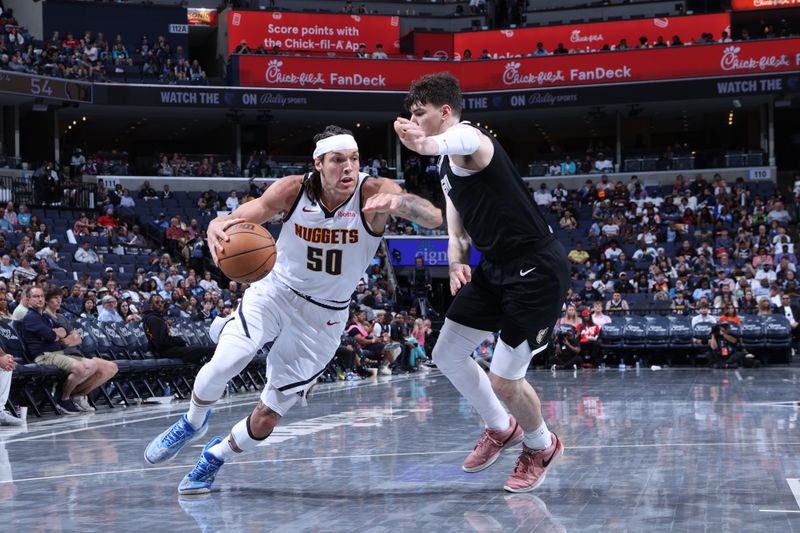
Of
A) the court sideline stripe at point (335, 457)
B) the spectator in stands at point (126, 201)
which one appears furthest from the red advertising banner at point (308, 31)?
the court sideline stripe at point (335, 457)

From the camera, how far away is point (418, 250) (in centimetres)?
3014

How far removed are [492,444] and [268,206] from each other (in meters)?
1.98

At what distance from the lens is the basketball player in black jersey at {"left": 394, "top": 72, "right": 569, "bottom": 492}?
221 inches

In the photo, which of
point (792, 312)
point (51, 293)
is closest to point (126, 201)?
point (51, 293)

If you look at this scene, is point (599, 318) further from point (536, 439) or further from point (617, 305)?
point (536, 439)

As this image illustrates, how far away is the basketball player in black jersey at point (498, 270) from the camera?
5617mm

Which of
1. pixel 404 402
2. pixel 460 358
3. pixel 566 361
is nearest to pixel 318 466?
pixel 460 358

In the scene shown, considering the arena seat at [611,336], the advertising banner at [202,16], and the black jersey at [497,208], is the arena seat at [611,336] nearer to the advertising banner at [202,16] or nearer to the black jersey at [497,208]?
the black jersey at [497,208]

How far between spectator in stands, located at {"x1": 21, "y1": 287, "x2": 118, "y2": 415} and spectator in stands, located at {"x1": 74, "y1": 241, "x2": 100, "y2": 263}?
994 cm

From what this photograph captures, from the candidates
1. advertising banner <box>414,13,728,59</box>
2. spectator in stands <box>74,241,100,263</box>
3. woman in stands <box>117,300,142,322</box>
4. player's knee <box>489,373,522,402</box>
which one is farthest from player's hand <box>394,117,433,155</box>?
advertising banner <box>414,13,728,59</box>

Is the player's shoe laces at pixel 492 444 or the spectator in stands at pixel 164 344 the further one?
the spectator in stands at pixel 164 344

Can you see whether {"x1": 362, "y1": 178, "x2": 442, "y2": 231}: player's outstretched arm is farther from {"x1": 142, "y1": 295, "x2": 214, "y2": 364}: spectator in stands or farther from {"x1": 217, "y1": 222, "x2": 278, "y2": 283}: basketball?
{"x1": 142, "y1": 295, "x2": 214, "y2": 364}: spectator in stands

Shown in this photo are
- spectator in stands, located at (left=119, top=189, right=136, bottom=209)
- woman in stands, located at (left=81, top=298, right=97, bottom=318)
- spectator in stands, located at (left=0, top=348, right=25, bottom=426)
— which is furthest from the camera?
spectator in stands, located at (left=119, top=189, right=136, bottom=209)

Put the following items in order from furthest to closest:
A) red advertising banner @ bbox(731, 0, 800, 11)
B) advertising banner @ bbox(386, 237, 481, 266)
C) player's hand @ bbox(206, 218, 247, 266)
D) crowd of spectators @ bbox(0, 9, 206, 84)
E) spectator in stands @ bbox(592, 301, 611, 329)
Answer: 1. red advertising banner @ bbox(731, 0, 800, 11)
2. crowd of spectators @ bbox(0, 9, 206, 84)
3. advertising banner @ bbox(386, 237, 481, 266)
4. spectator in stands @ bbox(592, 301, 611, 329)
5. player's hand @ bbox(206, 218, 247, 266)
